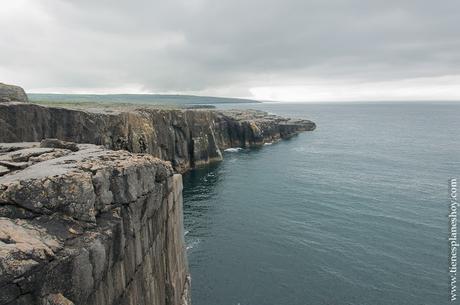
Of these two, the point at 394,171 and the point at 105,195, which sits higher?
the point at 105,195

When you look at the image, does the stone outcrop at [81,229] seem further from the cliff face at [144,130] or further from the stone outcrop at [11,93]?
the stone outcrop at [11,93]

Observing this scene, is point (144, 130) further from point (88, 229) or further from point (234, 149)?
point (88, 229)

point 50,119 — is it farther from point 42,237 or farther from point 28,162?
point 42,237

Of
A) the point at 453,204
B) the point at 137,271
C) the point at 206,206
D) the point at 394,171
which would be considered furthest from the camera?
the point at 394,171

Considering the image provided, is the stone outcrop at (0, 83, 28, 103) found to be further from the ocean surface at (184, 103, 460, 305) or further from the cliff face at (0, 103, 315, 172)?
the ocean surface at (184, 103, 460, 305)

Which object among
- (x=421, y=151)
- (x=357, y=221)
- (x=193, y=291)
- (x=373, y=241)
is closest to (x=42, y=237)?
(x=193, y=291)
